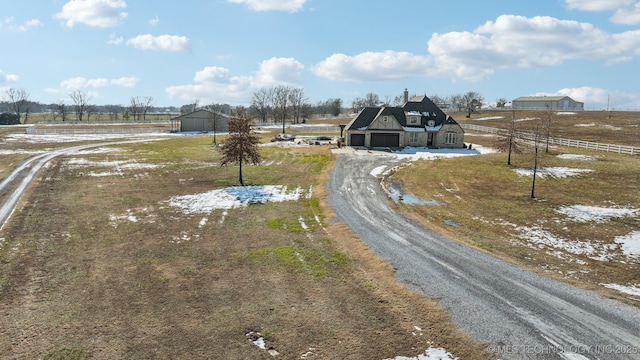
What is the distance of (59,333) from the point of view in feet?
38.2

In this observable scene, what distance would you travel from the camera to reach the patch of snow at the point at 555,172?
37.9m

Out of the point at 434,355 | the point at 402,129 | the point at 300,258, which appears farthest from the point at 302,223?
the point at 402,129

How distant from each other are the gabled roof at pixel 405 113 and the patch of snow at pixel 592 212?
33014 mm

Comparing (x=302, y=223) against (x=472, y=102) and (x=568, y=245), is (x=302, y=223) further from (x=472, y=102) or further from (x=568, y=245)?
(x=472, y=102)

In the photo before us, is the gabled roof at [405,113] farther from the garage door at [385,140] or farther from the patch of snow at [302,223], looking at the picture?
the patch of snow at [302,223]

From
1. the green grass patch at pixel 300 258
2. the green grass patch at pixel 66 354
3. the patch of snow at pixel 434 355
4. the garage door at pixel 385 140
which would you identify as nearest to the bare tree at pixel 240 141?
the green grass patch at pixel 300 258

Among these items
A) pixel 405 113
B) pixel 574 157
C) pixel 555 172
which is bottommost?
pixel 555 172

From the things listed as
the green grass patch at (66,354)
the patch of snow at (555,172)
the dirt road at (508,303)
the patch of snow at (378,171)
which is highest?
the patch of snow at (555,172)

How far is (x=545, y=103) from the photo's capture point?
14262 centimetres

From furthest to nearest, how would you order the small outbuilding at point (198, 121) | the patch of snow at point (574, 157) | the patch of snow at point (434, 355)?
the small outbuilding at point (198, 121)
the patch of snow at point (574, 157)
the patch of snow at point (434, 355)

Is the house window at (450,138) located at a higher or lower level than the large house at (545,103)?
lower

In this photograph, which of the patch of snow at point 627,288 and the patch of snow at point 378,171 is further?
the patch of snow at point 378,171

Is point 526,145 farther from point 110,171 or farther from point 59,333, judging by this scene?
point 59,333

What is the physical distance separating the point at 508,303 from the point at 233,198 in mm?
20437
